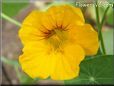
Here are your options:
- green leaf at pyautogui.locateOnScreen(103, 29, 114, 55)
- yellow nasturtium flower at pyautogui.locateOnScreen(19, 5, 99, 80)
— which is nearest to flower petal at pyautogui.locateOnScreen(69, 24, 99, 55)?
yellow nasturtium flower at pyautogui.locateOnScreen(19, 5, 99, 80)

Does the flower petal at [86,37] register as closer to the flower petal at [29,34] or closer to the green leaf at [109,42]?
the flower petal at [29,34]

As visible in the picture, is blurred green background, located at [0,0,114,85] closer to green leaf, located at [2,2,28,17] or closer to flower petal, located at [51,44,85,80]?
green leaf, located at [2,2,28,17]

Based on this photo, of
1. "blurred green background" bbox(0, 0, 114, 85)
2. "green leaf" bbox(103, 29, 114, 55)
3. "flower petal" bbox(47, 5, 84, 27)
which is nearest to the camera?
"flower petal" bbox(47, 5, 84, 27)

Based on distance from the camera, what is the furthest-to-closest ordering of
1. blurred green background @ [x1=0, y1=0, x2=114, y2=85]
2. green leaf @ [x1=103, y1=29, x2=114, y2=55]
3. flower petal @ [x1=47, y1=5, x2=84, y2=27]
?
blurred green background @ [x1=0, y1=0, x2=114, y2=85] → green leaf @ [x1=103, y1=29, x2=114, y2=55] → flower petal @ [x1=47, y1=5, x2=84, y2=27]

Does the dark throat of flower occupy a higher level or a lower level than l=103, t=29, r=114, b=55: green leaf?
higher

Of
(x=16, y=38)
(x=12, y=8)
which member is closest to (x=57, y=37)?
(x=12, y=8)
